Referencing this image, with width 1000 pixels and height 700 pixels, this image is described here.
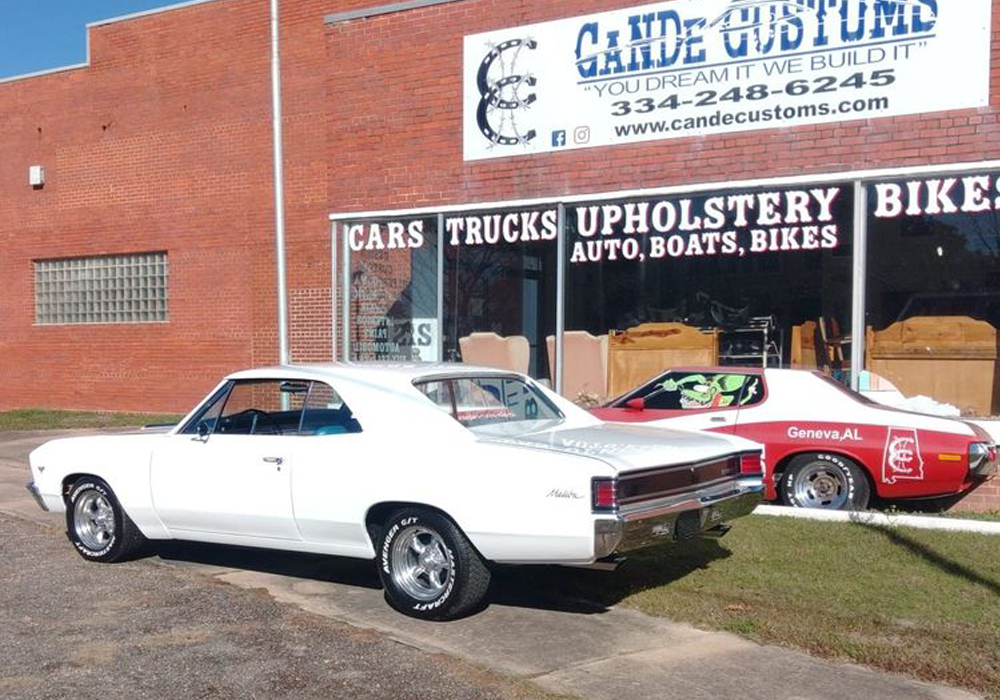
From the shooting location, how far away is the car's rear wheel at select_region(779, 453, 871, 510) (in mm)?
9461

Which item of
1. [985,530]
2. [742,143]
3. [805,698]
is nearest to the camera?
[805,698]

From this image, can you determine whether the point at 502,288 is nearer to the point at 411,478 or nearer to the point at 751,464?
the point at 751,464

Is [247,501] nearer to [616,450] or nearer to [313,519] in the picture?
[313,519]

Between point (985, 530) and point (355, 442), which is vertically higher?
point (355, 442)

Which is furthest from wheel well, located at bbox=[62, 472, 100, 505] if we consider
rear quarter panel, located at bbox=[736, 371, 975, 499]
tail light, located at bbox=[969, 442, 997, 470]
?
tail light, located at bbox=[969, 442, 997, 470]

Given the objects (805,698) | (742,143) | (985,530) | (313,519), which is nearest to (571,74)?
(742,143)

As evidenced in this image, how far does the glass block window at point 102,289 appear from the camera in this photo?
20938 millimetres

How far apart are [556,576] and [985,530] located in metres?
3.71

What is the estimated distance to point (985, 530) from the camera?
877cm

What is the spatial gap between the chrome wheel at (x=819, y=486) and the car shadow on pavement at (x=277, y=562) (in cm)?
398

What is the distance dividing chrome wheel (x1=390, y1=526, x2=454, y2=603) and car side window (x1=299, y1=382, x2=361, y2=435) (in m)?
0.88

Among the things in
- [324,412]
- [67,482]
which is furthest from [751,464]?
[67,482]

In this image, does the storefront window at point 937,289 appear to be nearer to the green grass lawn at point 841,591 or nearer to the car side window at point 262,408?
the green grass lawn at point 841,591

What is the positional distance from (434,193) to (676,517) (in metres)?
Result: 8.87
